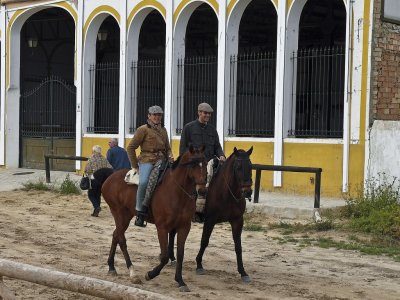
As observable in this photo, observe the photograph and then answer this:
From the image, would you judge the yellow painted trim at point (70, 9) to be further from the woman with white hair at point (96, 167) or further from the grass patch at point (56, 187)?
the woman with white hair at point (96, 167)

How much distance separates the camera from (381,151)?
16.4 m

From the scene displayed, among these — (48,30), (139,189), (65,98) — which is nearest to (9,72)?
(65,98)

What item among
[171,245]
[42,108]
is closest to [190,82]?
[42,108]

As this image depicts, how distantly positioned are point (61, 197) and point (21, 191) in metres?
1.80

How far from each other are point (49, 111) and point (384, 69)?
12369mm

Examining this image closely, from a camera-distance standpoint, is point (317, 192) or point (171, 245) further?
point (317, 192)

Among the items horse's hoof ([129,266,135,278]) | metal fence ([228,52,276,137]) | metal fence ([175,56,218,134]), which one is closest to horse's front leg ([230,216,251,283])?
horse's hoof ([129,266,135,278])

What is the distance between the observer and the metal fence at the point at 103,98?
23000 millimetres

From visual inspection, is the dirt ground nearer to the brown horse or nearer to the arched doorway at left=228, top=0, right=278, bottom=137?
the brown horse

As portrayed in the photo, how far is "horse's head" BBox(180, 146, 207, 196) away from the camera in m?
9.07

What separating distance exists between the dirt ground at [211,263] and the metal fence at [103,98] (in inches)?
292

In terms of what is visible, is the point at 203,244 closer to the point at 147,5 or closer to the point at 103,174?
the point at 103,174

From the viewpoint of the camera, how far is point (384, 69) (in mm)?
16750

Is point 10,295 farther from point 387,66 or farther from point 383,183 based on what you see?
point 387,66
